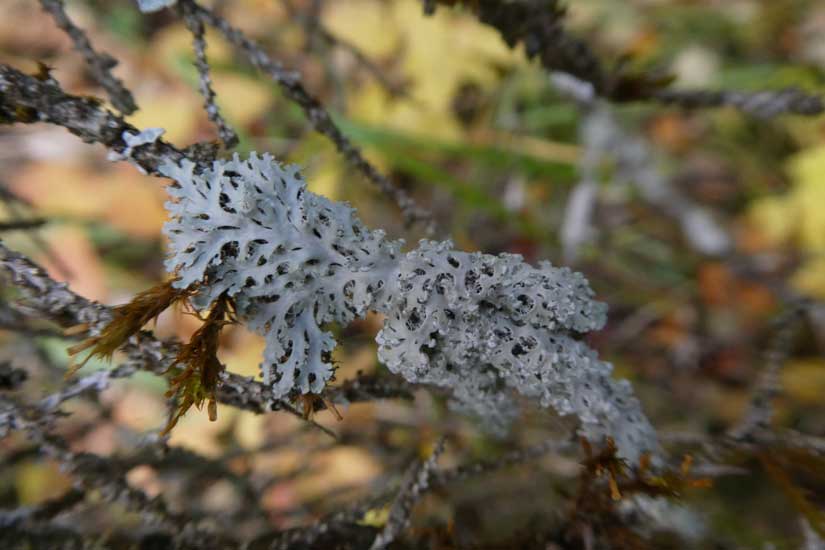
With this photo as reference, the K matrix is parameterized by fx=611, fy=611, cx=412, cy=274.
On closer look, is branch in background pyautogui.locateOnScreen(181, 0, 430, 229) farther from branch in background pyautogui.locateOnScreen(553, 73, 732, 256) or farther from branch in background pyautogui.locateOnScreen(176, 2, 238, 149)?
branch in background pyautogui.locateOnScreen(553, 73, 732, 256)

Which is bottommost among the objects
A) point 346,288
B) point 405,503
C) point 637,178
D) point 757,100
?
point 405,503

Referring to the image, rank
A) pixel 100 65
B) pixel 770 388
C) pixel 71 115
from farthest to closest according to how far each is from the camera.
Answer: pixel 770 388 → pixel 100 65 → pixel 71 115

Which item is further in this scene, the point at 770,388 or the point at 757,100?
the point at 757,100

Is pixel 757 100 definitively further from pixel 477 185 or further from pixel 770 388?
pixel 477 185

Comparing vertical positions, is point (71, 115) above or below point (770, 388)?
below

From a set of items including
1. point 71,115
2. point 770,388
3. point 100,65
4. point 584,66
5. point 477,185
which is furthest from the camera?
point 477,185

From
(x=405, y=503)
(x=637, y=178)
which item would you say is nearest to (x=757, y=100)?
(x=405, y=503)

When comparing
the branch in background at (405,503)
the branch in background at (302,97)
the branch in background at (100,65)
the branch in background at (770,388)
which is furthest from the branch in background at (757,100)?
the branch in background at (100,65)

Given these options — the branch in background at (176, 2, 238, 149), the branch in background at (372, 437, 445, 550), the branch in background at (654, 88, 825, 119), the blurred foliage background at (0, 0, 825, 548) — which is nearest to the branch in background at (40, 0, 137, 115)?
the branch in background at (176, 2, 238, 149)
